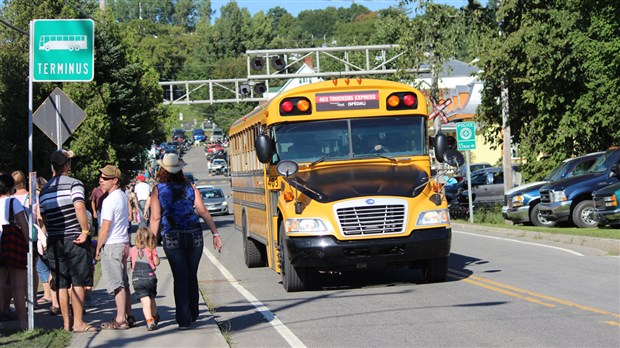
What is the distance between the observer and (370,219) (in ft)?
43.2

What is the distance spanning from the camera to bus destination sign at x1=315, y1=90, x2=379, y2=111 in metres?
14.8

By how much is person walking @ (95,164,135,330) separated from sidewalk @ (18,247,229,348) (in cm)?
26

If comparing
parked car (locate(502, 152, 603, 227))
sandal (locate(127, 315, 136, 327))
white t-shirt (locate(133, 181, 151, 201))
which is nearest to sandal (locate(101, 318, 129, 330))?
sandal (locate(127, 315, 136, 327))

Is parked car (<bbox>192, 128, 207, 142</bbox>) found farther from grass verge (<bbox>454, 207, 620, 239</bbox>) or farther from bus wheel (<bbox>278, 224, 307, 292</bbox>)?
bus wheel (<bbox>278, 224, 307, 292</bbox>)

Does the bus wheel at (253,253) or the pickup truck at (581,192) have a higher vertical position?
the pickup truck at (581,192)

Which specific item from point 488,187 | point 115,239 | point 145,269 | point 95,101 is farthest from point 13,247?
point 488,187

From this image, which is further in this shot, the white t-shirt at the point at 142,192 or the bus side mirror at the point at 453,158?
the white t-shirt at the point at 142,192

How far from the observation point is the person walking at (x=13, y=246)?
35.5 feet

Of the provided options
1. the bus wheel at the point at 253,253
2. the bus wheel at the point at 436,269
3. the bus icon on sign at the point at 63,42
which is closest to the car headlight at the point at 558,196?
the bus wheel at the point at 253,253

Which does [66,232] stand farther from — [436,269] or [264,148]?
[436,269]

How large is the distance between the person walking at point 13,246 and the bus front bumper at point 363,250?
3.71 m

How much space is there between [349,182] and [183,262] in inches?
143

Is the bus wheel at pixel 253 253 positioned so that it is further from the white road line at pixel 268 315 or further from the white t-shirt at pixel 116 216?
the white t-shirt at pixel 116 216

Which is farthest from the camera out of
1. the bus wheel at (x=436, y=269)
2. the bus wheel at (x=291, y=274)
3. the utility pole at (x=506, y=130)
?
the utility pole at (x=506, y=130)
